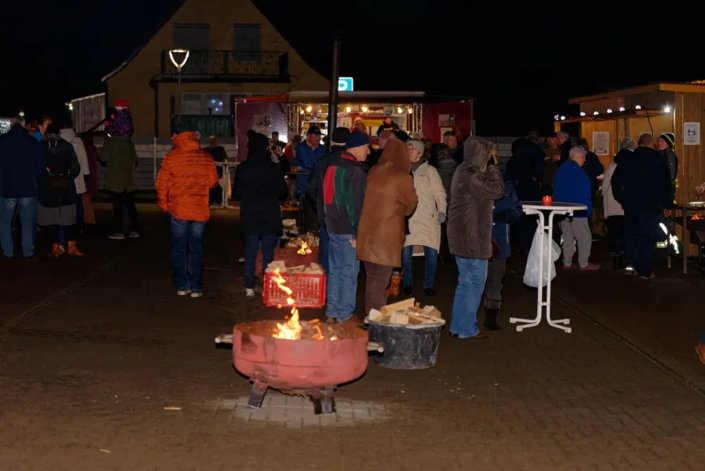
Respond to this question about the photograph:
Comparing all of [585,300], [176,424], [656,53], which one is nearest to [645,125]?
[585,300]

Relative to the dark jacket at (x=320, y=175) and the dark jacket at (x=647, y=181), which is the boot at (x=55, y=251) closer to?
the dark jacket at (x=320, y=175)

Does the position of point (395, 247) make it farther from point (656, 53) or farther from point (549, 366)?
point (656, 53)

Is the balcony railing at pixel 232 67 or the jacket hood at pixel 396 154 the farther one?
the balcony railing at pixel 232 67

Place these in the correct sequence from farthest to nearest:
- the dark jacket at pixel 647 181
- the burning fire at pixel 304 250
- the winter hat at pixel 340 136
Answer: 1. the dark jacket at pixel 647 181
2. the burning fire at pixel 304 250
3. the winter hat at pixel 340 136

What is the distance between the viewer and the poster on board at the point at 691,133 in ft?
57.9

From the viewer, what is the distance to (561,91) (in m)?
54.9

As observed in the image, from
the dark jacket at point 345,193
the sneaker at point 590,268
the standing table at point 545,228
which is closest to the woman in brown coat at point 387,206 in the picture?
the dark jacket at point 345,193

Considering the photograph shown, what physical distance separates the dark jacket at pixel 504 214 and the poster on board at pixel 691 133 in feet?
26.7

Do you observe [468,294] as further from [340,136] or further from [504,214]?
[340,136]

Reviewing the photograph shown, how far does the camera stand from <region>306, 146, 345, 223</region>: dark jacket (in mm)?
10454

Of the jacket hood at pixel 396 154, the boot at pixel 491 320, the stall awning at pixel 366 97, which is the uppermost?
the stall awning at pixel 366 97

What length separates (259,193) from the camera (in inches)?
494

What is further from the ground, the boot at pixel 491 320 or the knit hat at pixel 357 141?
the knit hat at pixel 357 141

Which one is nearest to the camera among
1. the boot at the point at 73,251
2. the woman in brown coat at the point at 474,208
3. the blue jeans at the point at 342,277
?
the woman in brown coat at the point at 474,208
